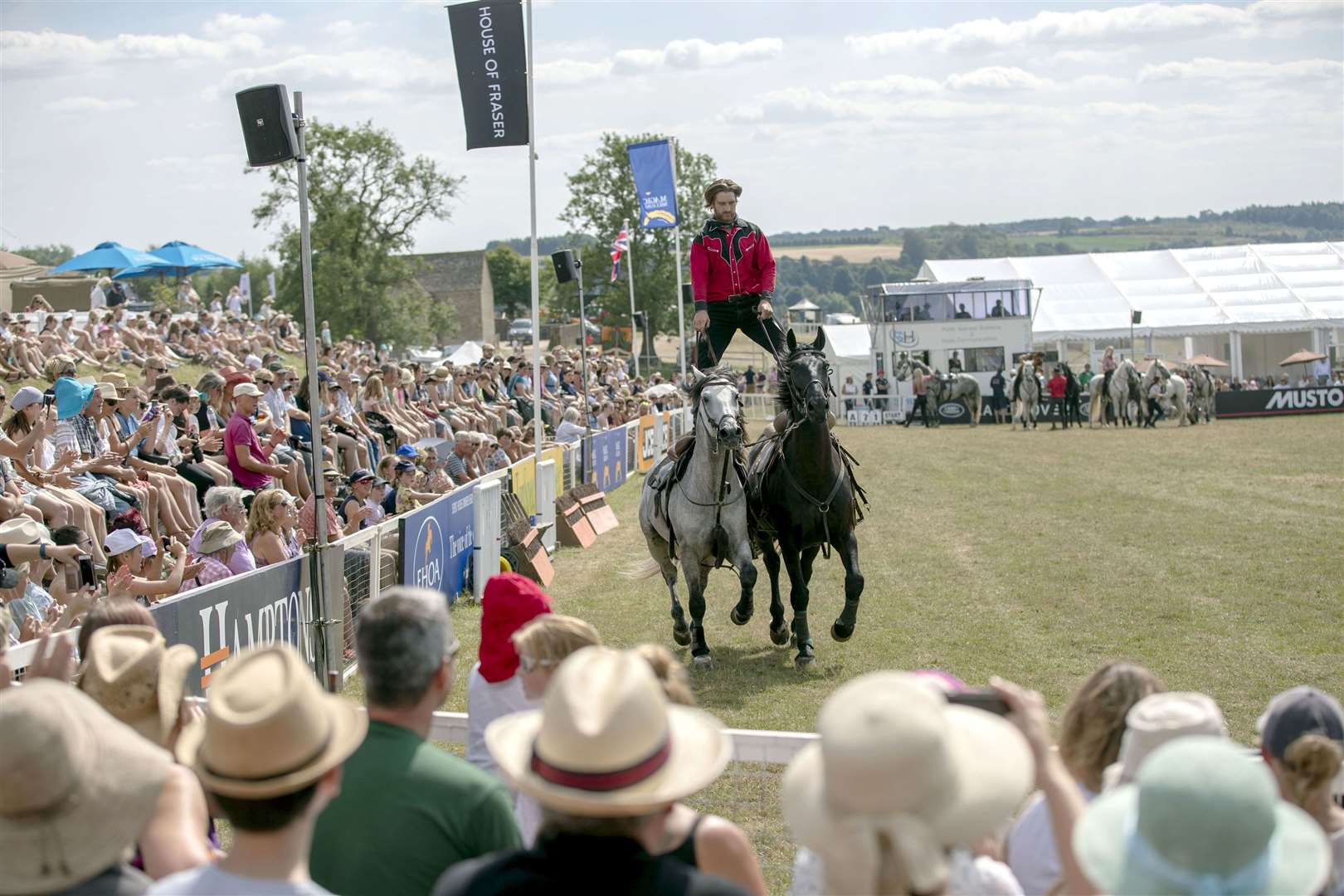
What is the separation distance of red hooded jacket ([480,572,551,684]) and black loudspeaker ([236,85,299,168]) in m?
5.44

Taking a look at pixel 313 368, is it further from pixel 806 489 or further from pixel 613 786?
pixel 613 786

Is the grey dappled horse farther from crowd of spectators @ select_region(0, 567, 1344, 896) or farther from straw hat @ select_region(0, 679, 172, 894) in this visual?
straw hat @ select_region(0, 679, 172, 894)

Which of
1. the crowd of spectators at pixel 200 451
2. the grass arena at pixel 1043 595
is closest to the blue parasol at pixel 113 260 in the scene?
the crowd of spectators at pixel 200 451

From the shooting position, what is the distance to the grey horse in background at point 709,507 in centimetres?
955

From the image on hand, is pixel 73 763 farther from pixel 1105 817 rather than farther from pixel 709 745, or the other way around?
pixel 1105 817

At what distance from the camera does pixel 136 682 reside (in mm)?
3502

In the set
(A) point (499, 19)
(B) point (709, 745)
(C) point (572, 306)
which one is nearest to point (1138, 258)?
(C) point (572, 306)

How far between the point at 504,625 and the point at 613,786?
1.85m

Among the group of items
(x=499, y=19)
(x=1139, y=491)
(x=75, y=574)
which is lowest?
(x=1139, y=491)

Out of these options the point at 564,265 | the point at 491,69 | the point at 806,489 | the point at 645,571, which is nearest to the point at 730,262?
the point at 806,489

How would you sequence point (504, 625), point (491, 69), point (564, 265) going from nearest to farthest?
point (504, 625) < point (491, 69) < point (564, 265)

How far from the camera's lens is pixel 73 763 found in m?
2.60

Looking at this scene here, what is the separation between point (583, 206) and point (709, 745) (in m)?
83.8

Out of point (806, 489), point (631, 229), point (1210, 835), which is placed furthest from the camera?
point (631, 229)
